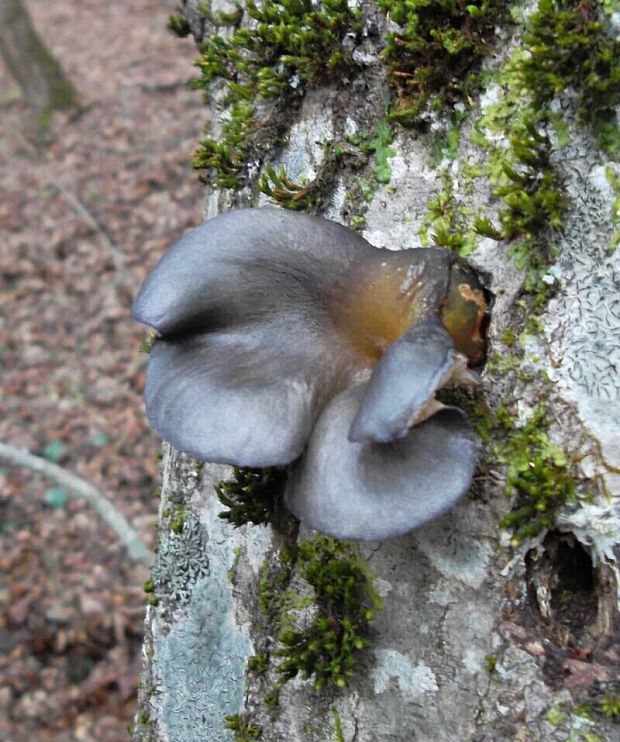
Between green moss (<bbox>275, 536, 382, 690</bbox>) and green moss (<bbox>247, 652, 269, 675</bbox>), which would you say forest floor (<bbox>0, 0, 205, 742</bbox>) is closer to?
green moss (<bbox>247, 652, 269, 675</bbox>)

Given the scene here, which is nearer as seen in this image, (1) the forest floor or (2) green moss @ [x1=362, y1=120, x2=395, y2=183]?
(2) green moss @ [x1=362, y1=120, x2=395, y2=183]

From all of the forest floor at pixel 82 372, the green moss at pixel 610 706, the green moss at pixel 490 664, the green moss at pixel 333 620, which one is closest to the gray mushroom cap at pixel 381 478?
the green moss at pixel 333 620

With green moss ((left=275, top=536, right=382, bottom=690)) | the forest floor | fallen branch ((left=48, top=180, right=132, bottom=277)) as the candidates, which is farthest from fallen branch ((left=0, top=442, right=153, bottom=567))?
green moss ((left=275, top=536, right=382, bottom=690))

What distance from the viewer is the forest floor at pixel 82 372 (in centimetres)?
541

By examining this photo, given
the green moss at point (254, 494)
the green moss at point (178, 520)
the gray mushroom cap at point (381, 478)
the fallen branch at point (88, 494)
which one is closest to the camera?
the gray mushroom cap at point (381, 478)

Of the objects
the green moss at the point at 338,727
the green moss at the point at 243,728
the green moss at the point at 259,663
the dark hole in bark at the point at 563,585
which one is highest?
the dark hole in bark at the point at 563,585

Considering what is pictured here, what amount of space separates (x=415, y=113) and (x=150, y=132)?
911cm

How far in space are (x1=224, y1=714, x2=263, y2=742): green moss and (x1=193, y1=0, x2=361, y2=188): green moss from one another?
1662 mm

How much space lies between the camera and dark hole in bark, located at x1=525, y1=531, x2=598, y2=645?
1.68 m

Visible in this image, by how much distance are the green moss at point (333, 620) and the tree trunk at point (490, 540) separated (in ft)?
0.13

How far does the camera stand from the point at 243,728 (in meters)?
2.05

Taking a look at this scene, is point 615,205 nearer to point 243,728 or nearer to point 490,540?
point 490,540

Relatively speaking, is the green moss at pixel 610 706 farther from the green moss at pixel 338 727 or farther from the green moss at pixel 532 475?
the green moss at pixel 338 727

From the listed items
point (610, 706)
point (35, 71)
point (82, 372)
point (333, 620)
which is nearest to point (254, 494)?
point (333, 620)
